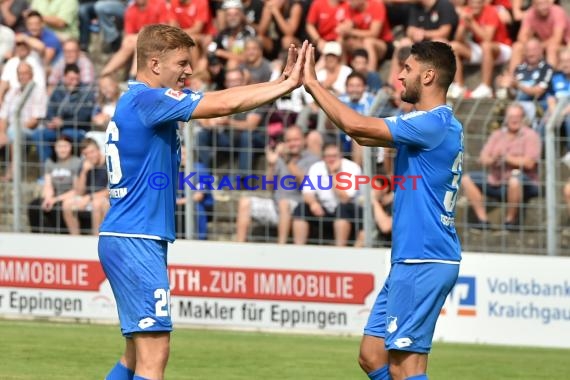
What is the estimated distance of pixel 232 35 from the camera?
16688mm

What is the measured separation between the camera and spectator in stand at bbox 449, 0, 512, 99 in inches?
605

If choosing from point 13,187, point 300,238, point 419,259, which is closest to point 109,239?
point 419,259

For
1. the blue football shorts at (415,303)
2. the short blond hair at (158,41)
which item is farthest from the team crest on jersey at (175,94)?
the blue football shorts at (415,303)

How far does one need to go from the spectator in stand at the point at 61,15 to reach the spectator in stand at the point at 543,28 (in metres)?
6.54

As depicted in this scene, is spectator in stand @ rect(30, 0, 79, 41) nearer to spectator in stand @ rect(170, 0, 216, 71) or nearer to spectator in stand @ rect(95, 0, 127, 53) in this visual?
spectator in stand @ rect(95, 0, 127, 53)

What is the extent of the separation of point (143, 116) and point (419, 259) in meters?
1.75

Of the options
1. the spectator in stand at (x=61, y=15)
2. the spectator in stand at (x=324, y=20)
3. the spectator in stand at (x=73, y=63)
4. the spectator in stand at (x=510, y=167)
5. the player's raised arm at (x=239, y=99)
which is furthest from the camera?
the spectator in stand at (x=61, y=15)

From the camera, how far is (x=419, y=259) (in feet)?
23.9

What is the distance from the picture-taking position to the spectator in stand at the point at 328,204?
1343 centimetres

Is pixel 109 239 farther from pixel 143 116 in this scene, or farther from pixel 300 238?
pixel 300 238

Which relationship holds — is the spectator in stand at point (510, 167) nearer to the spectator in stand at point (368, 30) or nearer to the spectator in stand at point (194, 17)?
the spectator in stand at point (368, 30)

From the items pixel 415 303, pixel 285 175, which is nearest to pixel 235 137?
pixel 285 175

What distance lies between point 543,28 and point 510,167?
2.82 m

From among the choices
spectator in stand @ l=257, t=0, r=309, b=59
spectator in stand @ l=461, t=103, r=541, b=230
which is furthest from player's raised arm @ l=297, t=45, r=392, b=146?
spectator in stand @ l=257, t=0, r=309, b=59
